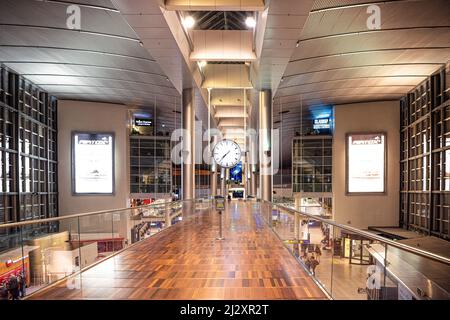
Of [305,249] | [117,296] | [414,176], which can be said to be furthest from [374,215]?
[117,296]

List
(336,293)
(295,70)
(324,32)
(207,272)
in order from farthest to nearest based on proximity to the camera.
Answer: (295,70) < (324,32) < (207,272) < (336,293)

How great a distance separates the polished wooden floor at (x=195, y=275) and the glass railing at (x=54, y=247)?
208 mm

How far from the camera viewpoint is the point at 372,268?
3.31m

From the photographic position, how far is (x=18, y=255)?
4.19m

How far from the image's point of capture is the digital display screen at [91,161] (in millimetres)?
19062

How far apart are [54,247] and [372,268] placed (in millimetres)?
4976

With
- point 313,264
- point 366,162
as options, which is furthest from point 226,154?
point 366,162

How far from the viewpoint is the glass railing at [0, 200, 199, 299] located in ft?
12.5

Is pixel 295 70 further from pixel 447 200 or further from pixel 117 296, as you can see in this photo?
pixel 117 296

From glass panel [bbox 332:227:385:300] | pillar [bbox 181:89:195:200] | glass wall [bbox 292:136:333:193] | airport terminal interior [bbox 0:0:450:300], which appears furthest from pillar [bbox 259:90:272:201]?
glass panel [bbox 332:227:385:300]

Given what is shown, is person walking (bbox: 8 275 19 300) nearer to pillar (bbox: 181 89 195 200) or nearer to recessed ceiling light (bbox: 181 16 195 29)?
recessed ceiling light (bbox: 181 16 195 29)

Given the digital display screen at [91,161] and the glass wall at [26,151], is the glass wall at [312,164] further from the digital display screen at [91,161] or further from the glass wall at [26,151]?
the glass wall at [26,151]

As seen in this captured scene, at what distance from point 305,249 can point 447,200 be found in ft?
36.9

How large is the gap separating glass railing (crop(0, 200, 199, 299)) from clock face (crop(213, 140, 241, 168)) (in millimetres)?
4518
